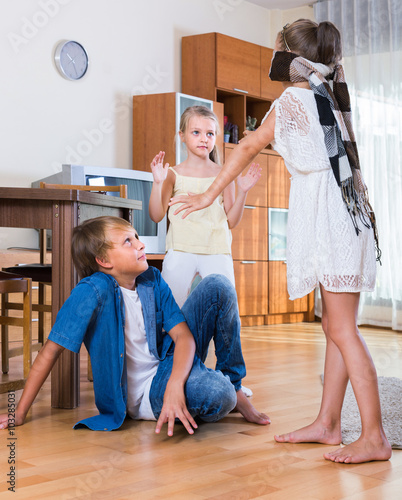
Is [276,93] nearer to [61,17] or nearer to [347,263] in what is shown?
[61,17]

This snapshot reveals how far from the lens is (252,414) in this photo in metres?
2.12

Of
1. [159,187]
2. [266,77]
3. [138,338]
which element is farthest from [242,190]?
[266,77]

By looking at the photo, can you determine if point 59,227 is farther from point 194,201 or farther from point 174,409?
point 174,409

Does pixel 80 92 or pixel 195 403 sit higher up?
pixel 80 92

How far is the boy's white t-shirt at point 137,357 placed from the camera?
2.02 metres

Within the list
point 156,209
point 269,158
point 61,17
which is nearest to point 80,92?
point 61,17

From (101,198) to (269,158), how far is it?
3498 millimetres

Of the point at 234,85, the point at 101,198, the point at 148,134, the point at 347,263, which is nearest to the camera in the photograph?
the point at 347,263

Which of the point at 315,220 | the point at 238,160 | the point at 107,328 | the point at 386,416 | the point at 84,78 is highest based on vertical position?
the point at 84,78

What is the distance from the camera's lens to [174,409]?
182cm

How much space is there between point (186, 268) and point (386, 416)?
881 millimetres

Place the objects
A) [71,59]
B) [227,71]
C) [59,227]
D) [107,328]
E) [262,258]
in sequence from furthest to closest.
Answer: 1. [262,258]
2. [227,71]
3. [71,59]
4. [59,227]
5. [107,328]

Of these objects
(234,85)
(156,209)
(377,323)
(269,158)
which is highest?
(234,85)

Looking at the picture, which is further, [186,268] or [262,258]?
[262,258]
